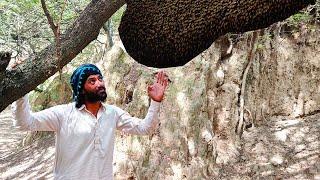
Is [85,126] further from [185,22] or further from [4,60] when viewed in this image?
[185,22]

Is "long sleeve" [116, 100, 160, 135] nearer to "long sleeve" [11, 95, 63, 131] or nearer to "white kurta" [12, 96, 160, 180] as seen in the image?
"white kurta" [12, 96, 160, 180]

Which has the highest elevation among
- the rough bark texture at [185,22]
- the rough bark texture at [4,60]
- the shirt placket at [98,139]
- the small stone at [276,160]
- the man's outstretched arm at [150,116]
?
the rough bark texture at [185,22]

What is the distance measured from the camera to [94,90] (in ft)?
9.64

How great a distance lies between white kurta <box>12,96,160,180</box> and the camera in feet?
9.27

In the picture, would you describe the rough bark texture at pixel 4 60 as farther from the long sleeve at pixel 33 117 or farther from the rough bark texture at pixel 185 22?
the rough bark texture at pixel 185 22

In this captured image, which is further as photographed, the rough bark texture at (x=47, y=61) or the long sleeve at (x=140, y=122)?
the long sleeve at (x=140, y=122)

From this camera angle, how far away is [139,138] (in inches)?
258

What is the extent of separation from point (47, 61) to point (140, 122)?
935 millimetres

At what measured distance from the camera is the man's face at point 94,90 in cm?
293

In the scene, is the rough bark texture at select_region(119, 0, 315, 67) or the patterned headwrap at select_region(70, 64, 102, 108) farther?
the patterned headwrap at select_region(70, 64, 102, 108)

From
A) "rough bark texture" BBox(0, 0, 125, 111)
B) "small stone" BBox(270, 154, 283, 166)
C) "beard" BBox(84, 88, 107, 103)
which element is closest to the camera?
"rough bark texture" BBox(0, 0, 125, 111)

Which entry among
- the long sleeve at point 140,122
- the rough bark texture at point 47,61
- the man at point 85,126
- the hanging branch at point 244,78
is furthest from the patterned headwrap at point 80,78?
the hanging branch at point 244,78

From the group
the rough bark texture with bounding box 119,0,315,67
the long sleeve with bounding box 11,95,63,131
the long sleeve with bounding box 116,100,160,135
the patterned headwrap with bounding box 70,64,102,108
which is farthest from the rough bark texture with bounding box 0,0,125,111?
the long sleeve with bounding box 116,100,160,135

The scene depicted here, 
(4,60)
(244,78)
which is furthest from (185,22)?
(244,78)
